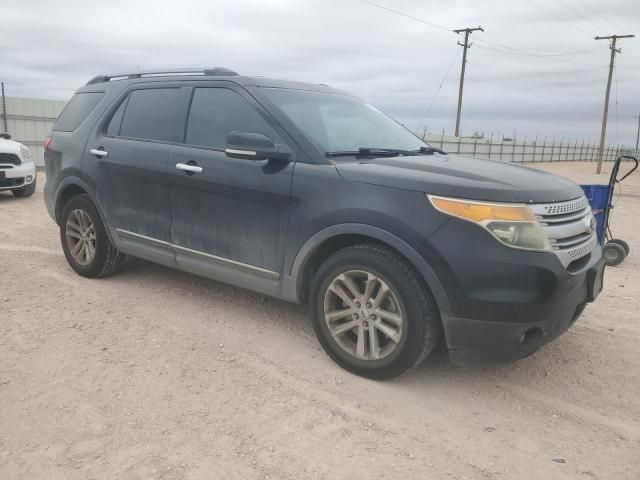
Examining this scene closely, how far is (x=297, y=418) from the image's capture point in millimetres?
2898

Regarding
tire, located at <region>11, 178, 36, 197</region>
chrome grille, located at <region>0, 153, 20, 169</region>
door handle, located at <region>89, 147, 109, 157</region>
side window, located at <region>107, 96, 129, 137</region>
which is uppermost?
side window, located at <region>107, 96, 129, 137</region>

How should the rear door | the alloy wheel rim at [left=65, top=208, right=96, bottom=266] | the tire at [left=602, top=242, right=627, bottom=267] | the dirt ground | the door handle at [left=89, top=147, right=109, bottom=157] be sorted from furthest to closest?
the tire at [left=602, top=242, right=627, bottom=267], the alloy wheel rim at [left=65, top=208, right=96, bottom=266], the door handle at [left=89, top=147, right=109, bottom=157], the rear door, the dirt ground

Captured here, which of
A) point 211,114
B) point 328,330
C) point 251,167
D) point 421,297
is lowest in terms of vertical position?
point 328,330

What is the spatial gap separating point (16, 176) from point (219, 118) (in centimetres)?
756

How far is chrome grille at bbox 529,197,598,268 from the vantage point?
9.65 ft

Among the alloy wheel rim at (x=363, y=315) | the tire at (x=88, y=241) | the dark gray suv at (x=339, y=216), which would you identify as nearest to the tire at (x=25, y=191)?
the tire at (x=88, y=241)

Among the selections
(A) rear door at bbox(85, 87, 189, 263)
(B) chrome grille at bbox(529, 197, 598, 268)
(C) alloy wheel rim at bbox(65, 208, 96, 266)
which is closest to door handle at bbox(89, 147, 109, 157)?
(A) rear door at bbox(85, 87, 189, 263)

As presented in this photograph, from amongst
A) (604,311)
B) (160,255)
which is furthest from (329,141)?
(604,311)

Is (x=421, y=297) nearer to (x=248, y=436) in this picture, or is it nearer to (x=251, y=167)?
(x=248, y=436)

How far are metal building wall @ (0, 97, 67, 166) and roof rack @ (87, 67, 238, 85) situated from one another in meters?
13.4

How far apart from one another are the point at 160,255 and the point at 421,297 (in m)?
2.29

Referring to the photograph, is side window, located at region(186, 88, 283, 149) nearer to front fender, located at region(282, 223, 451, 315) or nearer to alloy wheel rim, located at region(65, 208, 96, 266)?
front fender, located at region(282, 223, 451, 315)

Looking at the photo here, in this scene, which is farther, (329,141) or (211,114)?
(211,114)

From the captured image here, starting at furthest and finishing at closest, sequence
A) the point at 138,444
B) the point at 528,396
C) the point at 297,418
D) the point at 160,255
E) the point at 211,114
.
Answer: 1. the point at 160,255
2. the point at 211,114
3. the point at 528,396
4. the point at 297,418
5. the point at 138,444
